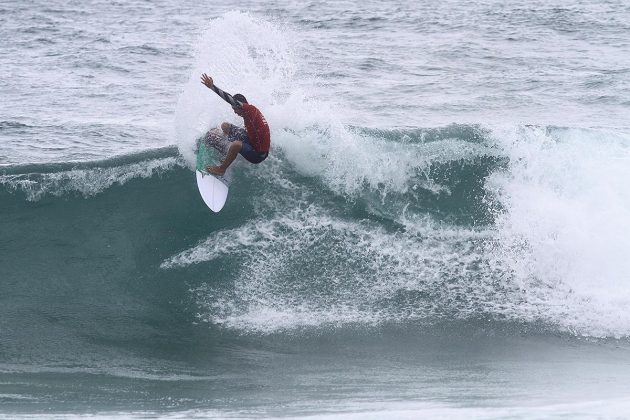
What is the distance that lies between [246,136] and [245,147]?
0.16 m

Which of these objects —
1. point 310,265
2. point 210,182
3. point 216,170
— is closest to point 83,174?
point 210,182

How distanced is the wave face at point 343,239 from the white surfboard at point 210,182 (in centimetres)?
40

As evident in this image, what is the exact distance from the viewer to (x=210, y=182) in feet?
39.4

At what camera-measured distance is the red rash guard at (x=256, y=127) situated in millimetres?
11047

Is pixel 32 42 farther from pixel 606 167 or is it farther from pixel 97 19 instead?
pixel 606 167

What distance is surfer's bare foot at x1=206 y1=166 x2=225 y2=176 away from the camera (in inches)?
467

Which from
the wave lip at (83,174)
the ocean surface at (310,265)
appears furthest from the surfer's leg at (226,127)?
the wave lip at (83,174)

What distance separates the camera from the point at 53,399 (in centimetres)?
905

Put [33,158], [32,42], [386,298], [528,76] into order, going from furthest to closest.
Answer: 1. [32,42]
2. [528,76]
3. [33,158]
4. [386,298]

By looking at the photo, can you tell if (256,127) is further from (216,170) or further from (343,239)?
(343,239)

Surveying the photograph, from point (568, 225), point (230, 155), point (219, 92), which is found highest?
point (219, 92)

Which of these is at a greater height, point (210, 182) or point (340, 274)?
point (210, 182)

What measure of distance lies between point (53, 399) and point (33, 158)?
691 cm

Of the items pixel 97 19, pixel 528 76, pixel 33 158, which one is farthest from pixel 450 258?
pixel 97 19
